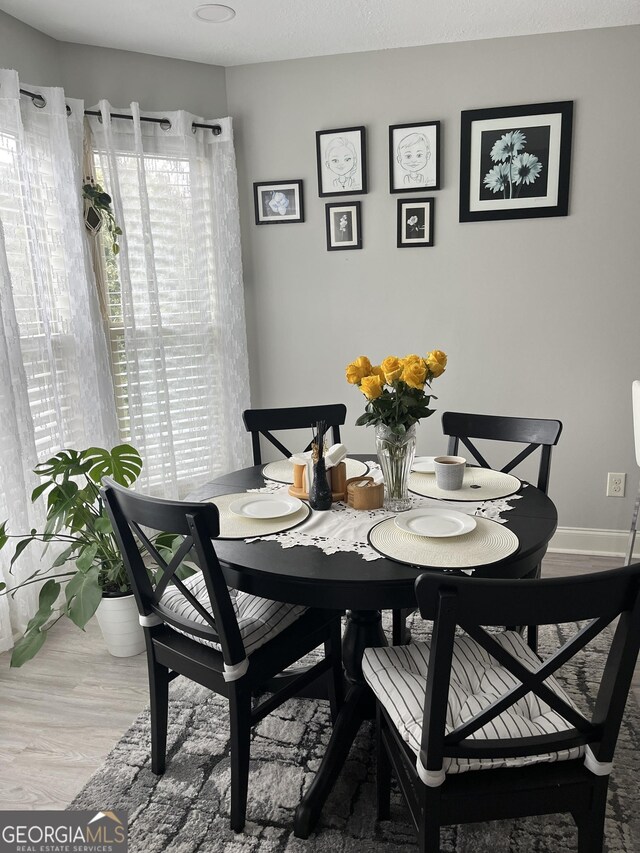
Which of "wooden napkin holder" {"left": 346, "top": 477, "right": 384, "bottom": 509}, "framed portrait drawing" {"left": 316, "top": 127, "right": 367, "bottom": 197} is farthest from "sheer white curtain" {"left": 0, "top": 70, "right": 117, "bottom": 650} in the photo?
"wooden napkin holder" {"left": 346, "top": 477, "right": 384, "bottom": 509}

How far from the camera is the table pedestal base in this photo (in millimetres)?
1650

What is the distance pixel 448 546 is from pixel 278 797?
87 cm

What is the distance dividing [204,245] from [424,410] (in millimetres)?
1953

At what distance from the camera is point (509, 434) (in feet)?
7.93

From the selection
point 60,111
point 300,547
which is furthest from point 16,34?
point 300,547

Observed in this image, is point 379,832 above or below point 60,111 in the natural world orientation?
below

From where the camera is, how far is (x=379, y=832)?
1.64m

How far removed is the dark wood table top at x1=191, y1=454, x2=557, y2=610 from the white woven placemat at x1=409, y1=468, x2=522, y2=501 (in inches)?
10.0

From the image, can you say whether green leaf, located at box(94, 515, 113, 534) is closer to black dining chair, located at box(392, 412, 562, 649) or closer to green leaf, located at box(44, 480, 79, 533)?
green leaf, located at box(44, 480, 79, 533)

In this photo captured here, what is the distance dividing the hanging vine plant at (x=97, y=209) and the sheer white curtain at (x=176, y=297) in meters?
0.04

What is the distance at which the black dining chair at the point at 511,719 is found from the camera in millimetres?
1106

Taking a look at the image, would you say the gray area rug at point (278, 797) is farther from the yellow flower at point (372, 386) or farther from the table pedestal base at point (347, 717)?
the yellow flower at point (372, 386)

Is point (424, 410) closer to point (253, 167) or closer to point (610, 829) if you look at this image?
point (610, 829)

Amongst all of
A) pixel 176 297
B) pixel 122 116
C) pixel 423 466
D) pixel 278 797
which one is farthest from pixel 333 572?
pixel 122 116
